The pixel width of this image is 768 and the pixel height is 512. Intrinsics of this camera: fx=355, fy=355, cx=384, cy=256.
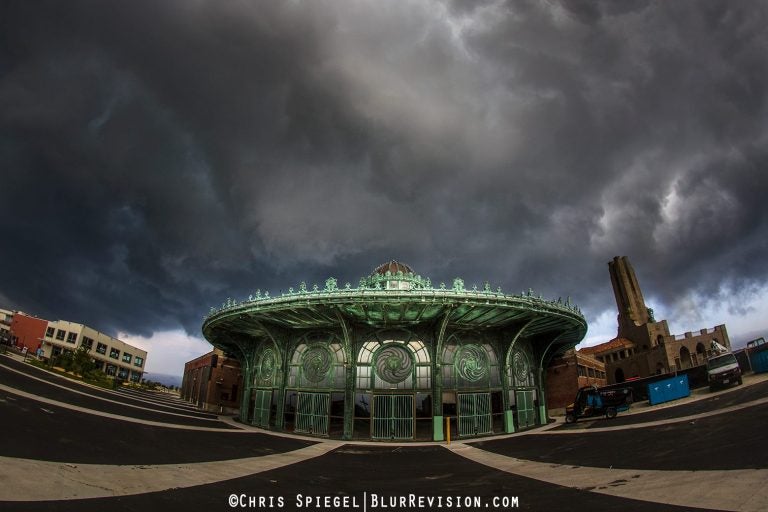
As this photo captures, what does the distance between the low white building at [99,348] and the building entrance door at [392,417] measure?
75414 mm

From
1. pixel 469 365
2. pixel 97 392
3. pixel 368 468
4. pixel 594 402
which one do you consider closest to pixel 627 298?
pixel 594 402

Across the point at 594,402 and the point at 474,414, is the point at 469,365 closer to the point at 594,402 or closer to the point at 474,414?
the point at 474,414

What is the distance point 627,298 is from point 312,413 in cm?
8681

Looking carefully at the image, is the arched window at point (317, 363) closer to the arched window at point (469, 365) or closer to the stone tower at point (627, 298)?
the arched window at point (469, 365)

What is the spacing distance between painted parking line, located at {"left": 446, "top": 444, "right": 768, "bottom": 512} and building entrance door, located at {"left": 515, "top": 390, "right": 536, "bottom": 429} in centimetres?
1418

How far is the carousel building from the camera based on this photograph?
21.2m

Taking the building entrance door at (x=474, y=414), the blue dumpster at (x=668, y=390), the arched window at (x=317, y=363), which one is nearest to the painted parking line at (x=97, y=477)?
the arched window at (x=317, y=363)

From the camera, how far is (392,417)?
2242 centimetres

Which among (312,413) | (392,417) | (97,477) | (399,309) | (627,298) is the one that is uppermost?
(627,298)

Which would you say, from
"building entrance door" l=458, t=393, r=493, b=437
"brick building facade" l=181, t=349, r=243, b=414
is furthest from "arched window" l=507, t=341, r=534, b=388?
"brick building facade" l=181, t=349, r=243, b=414

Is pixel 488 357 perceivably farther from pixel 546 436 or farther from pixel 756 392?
pixel 756 392

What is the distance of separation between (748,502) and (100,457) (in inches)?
601

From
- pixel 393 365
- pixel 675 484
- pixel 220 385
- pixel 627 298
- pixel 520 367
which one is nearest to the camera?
pixel 675 484

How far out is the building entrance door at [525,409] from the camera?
24531 mm
